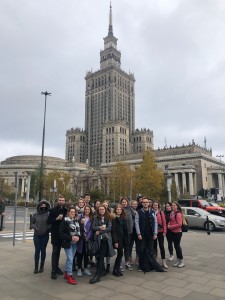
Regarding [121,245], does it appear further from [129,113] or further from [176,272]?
[129,113]

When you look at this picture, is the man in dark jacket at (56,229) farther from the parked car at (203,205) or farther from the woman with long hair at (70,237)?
the parked car at (203,205)

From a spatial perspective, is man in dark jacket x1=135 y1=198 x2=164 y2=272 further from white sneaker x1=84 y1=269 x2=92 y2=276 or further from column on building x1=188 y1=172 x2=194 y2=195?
column on building x1=188 y1=172 x2=194 y2=195

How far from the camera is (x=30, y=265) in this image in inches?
344

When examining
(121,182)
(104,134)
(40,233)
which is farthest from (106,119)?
(40,233)

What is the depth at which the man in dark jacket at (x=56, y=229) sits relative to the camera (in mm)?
7496

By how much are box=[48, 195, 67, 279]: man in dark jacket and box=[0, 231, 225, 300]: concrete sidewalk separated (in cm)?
37

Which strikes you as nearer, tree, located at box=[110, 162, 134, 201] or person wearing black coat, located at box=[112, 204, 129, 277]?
person wearing black coat, located at box=[112, 204, 129, 277]

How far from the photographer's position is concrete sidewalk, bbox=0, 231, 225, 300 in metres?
6.07

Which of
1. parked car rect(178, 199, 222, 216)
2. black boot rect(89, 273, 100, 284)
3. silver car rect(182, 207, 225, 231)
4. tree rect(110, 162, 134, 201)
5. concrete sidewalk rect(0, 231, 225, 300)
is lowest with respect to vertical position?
concrete sidewalk rect(0, 231, 225, 300)

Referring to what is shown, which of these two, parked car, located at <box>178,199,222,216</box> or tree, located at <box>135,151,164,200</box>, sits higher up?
tree, located at <box>135,151,164,200</box>

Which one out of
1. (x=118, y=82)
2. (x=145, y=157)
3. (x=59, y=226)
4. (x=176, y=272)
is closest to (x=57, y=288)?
(x=59, y=226)

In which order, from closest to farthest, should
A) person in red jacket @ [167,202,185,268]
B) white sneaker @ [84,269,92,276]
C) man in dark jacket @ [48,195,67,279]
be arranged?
man in dark jacket @ [48,195,67,279] → white sneaker @ [84,269,92,276] → person in red jacket @ [167,202,185,268]

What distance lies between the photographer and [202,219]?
19.8 m

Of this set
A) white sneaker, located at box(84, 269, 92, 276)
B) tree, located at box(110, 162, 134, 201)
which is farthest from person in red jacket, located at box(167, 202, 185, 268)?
tree, located at box(110, 162, 134, 201)
